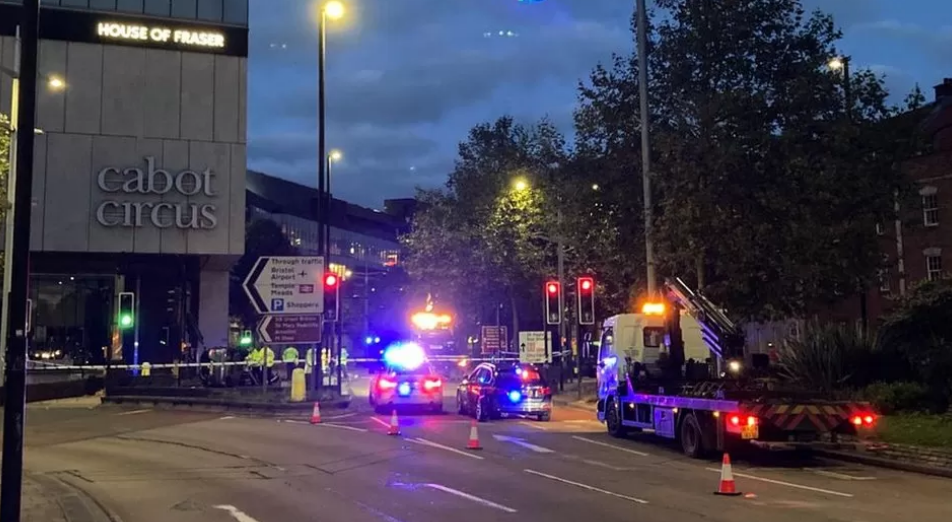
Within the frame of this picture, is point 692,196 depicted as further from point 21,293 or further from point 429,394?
point 21,293

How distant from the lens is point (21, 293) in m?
8.64


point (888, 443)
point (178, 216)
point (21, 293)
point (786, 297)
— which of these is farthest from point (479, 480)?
point (178, 216)

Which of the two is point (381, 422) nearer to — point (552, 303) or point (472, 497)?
point (552, 303)

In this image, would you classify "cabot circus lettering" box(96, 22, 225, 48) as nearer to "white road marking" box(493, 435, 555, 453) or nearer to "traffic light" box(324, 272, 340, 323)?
"traffic light" box(324, 272, 340, 323)

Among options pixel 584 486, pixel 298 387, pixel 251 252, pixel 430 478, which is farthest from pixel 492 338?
pixel 251 252

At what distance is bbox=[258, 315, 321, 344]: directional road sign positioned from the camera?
24938mm

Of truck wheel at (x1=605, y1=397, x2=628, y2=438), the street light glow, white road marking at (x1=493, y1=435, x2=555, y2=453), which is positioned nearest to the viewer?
white road marking at (x1=493, y1=435, x2=555, y2=453)

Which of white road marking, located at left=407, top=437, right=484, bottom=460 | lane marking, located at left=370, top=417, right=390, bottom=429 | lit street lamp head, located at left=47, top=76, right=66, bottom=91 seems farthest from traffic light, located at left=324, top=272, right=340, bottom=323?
lit street lamp head, located at left=47, top=76, right=66, bottom=91

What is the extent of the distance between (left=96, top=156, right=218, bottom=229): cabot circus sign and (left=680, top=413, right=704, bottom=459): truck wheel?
31.7 m

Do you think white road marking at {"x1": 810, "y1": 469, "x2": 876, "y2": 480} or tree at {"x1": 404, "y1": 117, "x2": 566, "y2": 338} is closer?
white road marking at {"x1": 810, "y1": 469, "x2": 876, "y2": 480}

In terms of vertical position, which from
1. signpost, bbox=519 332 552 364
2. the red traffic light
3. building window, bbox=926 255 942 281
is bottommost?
signpost, bbox=519 332 552 364

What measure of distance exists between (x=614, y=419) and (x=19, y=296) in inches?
591

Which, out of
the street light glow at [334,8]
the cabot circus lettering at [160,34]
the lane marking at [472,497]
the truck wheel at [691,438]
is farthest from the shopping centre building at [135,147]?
the lane marking at [472,497]

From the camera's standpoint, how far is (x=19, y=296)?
8.63 metres
